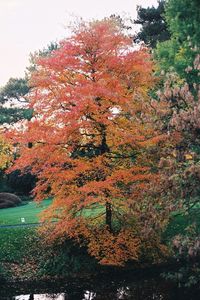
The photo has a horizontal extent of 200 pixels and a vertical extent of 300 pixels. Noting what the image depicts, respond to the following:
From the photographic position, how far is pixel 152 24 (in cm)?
3073

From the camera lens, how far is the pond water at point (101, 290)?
15.2 m

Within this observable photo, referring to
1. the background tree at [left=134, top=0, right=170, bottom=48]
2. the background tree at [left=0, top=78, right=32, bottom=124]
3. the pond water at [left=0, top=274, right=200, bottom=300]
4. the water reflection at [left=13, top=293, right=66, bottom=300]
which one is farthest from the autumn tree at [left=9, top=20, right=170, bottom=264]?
the background tree at [left=0, top=78, right=32, bottom=124]

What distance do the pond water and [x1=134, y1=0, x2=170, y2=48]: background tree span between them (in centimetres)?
1923

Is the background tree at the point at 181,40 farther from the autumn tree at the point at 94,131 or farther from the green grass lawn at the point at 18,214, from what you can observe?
the green grass lawn at the point at 18,214

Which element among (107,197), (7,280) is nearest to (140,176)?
(107,197)

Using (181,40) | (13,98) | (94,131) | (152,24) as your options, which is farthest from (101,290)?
(13,98)

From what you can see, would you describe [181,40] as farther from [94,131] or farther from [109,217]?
[109,217]

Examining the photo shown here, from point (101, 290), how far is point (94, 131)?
256 inches

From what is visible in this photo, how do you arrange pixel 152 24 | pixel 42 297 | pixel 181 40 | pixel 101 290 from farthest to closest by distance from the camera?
pixel 152 24
pixel 181 40
pixel 101 290
pixel 42 297

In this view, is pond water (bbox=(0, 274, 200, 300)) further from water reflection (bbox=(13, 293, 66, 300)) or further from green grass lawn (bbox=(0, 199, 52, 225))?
green grass lawn (bbox=(0, 199, 52, 225))

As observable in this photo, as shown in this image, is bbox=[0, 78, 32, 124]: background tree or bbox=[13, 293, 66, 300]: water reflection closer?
bbox=[13, 293, 66, 300]: water reflection

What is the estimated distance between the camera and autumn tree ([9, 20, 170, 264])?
15617mm

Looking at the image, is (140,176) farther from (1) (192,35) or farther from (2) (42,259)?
(1) (192,35)

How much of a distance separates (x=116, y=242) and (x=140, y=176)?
9.56 ft
